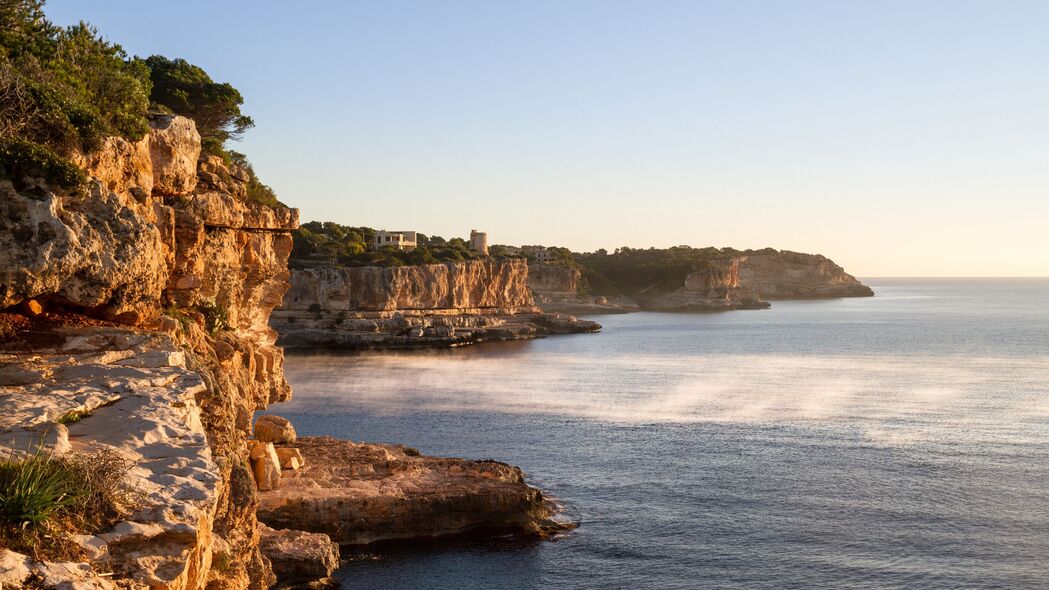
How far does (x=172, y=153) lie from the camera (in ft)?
61.9

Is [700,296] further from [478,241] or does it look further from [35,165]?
[35,165]

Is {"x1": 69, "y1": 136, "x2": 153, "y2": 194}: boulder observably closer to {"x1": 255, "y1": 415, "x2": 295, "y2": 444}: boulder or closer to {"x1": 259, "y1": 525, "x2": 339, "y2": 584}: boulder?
{"x1": 259, "y1": 525, "x2": 339, "y2": 584}: boulder

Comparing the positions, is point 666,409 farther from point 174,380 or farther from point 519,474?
point 174,380

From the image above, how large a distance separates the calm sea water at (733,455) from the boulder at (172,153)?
39.1 ft

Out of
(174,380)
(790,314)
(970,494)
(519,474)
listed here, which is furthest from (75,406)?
(790,314)

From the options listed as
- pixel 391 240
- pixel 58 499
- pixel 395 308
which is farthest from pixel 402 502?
pixel 391 240

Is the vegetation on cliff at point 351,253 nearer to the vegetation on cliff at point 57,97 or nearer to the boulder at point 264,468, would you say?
the boulder at point 264,468

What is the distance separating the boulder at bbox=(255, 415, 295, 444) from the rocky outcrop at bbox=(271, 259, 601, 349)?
61.5 meters

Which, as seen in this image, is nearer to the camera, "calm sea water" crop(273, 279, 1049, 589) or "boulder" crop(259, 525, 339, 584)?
"boulder" crop(259, 525, 339, 584)

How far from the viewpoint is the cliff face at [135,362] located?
10.3m

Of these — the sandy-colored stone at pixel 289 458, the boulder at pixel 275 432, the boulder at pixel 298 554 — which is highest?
the boulder at pixel 275 432

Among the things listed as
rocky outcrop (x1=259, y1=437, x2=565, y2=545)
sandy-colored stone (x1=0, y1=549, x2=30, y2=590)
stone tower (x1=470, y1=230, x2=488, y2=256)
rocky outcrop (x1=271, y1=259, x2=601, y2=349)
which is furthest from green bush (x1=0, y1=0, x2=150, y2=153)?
stone tower (x1=470, y1=230, x2=488, y2=256)

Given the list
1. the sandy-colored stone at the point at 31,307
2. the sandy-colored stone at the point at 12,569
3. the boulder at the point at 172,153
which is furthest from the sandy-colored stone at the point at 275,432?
the sandy-colored stone at the point at 12,569

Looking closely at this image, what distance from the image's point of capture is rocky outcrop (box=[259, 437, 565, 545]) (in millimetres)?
27016
